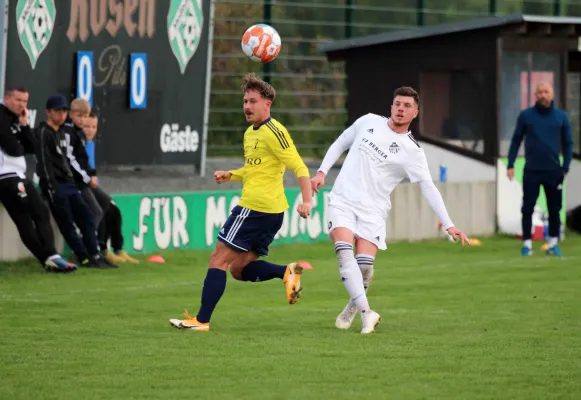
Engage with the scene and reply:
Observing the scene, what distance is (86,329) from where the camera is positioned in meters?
10.5

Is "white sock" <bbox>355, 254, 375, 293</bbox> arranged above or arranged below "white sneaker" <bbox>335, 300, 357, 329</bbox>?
above

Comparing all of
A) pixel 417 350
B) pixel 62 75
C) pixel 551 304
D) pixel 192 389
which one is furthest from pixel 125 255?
pixel 192 389

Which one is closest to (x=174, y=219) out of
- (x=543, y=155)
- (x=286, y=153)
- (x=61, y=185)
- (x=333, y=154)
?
(x=61, y=185)

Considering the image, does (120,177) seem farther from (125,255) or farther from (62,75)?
(125,255)

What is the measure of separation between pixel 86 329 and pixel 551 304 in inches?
176

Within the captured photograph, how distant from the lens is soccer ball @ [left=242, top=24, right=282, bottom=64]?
1276 centimetres

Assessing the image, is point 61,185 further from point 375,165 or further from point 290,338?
point 290,338

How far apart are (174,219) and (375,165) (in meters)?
6.99

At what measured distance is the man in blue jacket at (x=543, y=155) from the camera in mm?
18062

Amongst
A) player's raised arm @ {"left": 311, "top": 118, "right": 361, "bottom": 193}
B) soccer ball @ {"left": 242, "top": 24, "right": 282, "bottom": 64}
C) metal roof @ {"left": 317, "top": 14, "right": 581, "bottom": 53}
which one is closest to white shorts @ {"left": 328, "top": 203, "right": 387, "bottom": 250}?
player's raised arm @ {"left": 311, "top": 118, "right": 361, "bottom": 193}

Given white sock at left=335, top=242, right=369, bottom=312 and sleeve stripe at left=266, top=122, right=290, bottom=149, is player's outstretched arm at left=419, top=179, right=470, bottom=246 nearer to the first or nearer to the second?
white sock at left=335, top=242, right=369, bottom=312

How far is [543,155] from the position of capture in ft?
59.3

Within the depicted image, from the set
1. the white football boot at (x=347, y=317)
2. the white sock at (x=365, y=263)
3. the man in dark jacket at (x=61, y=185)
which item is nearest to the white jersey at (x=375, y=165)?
the white sock at (x=365, y=263)

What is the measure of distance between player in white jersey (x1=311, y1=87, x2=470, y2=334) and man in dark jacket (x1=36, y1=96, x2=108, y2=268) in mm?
5057
